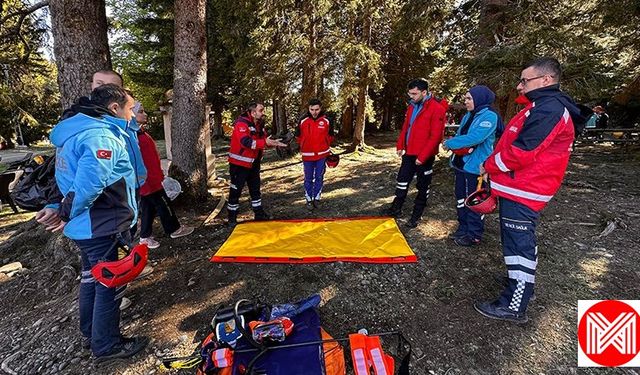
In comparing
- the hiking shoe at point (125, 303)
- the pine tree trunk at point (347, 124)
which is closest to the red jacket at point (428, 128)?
the hiking shoe at point (125, 303)

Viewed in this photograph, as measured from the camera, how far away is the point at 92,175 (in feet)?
7.36

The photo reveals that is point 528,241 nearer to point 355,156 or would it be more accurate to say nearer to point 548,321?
point 548,321

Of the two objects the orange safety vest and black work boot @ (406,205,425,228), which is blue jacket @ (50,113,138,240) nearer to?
the orange safety vest


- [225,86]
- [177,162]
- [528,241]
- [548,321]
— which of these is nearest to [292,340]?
[528,241]

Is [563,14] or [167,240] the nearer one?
[167,240]

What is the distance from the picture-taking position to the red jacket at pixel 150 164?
4168 millimetres

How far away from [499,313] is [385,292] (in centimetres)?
106

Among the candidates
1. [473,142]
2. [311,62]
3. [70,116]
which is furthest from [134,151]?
[311,62]

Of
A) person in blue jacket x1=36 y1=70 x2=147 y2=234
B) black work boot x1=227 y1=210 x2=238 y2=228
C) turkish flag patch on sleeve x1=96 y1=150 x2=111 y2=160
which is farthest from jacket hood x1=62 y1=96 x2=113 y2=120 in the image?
black work boot x1=227 y1=210 x2=238 y2=228

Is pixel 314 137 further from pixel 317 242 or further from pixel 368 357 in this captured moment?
Result: pixel 368 357

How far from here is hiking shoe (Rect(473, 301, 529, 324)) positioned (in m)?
2.96

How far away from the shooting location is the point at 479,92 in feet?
12.8

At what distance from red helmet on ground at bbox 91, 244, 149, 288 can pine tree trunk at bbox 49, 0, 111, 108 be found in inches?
125

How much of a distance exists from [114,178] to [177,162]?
13.0ft
